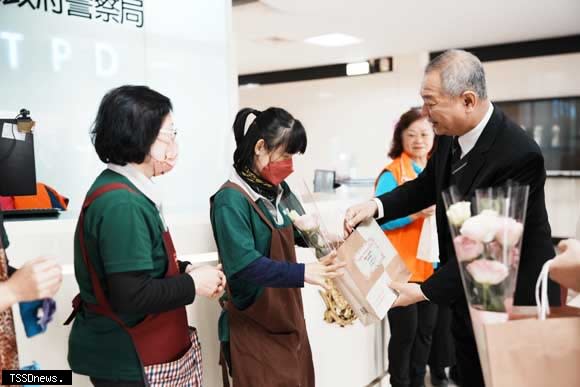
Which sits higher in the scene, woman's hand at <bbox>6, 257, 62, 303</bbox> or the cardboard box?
woman's hand at <bbox>6, 257, 62, 303</bbox>

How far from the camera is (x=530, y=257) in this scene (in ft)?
5.62

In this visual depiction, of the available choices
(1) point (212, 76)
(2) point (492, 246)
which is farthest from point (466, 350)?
(1) point (212, 76)

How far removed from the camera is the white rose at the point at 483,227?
3.53ft

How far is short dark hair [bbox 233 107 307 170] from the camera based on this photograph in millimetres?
1729

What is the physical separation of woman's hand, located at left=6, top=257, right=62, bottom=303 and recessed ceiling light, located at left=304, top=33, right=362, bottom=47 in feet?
20.5

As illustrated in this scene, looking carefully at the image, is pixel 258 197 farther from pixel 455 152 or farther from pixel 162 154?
pixel 455 152

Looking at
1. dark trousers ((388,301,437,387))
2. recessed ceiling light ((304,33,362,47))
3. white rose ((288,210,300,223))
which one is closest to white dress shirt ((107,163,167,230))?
white rose ((288,210,300,223))

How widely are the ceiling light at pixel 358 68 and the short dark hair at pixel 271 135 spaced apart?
768 cm

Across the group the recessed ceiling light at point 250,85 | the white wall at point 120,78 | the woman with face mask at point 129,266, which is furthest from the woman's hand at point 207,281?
the recessed ceiling light at point 250,85

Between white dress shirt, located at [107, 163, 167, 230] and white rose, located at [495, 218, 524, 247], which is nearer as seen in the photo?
white rose, located at [495, 218, 524, 247]

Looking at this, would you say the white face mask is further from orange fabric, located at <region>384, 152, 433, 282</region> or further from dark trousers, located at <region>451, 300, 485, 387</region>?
orange fabric, located at <region>384, 152, 433, 282</region>

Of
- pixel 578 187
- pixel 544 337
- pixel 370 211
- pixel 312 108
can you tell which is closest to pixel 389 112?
pixel 312 108

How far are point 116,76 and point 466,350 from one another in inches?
99.3

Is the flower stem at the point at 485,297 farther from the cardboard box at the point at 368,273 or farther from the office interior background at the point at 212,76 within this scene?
the office interior background at the point at 212,76
